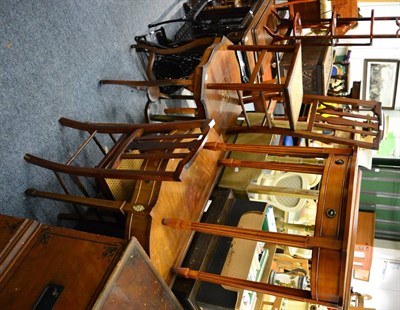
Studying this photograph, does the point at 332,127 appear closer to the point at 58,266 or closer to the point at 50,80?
the point at 50,80

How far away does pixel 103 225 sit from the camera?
1947 millimetres

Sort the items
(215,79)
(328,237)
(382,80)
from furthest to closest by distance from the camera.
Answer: (382,80) < (215,79) < (328,237)

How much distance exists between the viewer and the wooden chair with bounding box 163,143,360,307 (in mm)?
1374

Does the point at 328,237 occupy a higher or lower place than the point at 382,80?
lower

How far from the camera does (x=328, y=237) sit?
4.67 feet

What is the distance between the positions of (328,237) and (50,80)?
1.68 meters

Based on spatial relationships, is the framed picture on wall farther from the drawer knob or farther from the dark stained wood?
the dark stained wood

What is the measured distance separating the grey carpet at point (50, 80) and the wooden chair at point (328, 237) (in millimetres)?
839

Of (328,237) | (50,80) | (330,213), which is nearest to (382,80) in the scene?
(330,213)

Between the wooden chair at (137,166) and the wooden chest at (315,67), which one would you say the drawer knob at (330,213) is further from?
the wooden chest at (315,67)

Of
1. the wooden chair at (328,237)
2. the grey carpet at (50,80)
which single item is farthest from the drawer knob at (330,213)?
the grey carpet at (50,80)

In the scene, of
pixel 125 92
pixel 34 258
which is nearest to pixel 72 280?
pixel 34 258

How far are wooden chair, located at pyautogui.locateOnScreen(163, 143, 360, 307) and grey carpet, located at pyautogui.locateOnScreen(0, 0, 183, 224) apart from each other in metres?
0.84

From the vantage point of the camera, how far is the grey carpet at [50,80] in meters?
1.85
